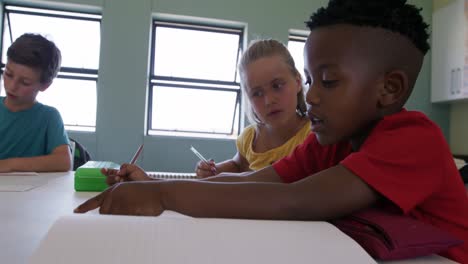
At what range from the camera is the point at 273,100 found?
1.12 metres

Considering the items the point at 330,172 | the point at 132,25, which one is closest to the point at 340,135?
the point at 330,172

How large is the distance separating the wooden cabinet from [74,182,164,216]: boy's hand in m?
2.85

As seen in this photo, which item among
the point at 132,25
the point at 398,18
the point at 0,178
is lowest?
the point at 0,178

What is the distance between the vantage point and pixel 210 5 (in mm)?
2855

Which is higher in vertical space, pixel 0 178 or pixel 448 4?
pixel 448 4

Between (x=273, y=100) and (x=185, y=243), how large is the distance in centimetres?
87

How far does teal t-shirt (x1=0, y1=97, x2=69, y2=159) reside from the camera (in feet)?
4.46

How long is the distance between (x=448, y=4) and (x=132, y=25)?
2450 millimetres

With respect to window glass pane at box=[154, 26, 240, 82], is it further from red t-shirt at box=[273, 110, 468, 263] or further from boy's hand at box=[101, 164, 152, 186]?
red t-shirt at box=[273, 110, 468, 263]

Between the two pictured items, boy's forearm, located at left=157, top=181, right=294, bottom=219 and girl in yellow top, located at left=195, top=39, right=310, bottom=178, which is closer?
boy's forearm, located at left=157, top=181, right=294, bottom=219

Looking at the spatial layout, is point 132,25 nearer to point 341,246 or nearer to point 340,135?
point 340,135

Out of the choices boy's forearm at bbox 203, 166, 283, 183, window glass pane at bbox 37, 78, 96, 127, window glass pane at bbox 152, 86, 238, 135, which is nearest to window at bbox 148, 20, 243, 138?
window glass pane at bbox 152, 86, 238, 135

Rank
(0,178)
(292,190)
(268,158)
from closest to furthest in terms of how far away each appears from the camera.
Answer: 1. (292,190)
2. (0,178)
3. (268,158)

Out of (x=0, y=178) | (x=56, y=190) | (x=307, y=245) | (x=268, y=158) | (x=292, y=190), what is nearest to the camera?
(x=307, y=245)
